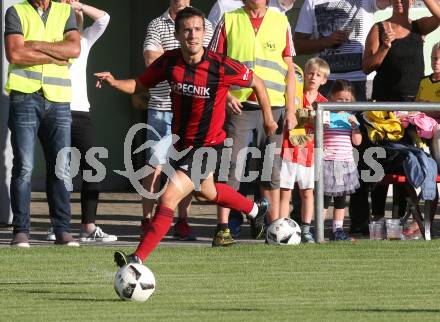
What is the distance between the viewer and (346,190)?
44.3ft

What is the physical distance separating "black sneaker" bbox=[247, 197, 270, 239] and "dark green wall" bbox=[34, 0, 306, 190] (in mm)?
7691

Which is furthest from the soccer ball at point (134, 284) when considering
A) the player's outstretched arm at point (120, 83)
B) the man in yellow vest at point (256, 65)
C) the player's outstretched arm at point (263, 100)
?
the man in yellow vest at point (256, 65)

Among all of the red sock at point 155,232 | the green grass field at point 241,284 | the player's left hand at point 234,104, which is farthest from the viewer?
the player's left hand at point 234,104

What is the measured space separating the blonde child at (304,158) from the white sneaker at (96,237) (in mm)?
1637

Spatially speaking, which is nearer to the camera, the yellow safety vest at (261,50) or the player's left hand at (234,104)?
the player's left hand at (234,104)

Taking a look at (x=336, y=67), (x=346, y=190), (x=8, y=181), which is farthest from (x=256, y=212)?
(x=8, y=181)

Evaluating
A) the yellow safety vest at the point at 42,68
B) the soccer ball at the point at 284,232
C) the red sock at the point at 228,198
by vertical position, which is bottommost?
the soccer ball at the point at 284,232

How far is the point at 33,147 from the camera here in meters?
12.6

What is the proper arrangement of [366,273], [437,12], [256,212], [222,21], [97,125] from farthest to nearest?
[97,125] < [437,12] < [222,21] < [256,212] < [366,273]

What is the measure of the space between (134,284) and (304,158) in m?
4.40

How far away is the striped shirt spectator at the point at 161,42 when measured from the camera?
1371cm

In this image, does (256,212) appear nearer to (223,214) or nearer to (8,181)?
(223,214)

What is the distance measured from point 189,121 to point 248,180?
2.33 m

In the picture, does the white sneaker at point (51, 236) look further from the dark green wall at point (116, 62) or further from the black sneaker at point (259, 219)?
the dark green wall at point (116, 62)
